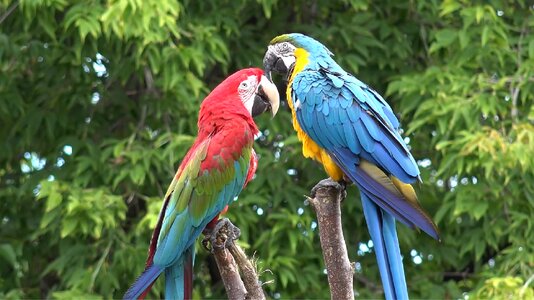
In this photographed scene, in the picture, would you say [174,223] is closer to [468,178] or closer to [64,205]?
[64,205]

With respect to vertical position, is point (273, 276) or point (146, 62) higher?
point (146, 62)

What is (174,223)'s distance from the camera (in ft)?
11.9

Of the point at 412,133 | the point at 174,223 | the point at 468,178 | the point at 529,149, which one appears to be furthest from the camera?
the point at 412,133

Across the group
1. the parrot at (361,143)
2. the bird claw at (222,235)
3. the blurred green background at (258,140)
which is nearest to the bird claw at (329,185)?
the parrot at (361,143)

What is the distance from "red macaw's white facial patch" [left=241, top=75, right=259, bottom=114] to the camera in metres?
3.91

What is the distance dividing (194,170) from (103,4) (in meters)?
1.62

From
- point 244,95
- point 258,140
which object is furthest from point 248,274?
point 258,140

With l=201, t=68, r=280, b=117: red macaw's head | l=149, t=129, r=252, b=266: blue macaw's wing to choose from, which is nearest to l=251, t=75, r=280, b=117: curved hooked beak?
l=201, t=68, r=280, b=117: red macaw's head

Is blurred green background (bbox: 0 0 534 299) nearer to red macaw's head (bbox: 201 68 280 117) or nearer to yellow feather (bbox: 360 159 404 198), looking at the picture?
red macaw's head (bbox: 201 68 280 117)

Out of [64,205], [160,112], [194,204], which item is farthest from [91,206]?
[194,204]

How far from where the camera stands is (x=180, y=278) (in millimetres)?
3631

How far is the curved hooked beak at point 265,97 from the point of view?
4004 mm

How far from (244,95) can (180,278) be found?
0.64 meters

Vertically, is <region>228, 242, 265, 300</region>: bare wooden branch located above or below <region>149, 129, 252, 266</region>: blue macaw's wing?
below
